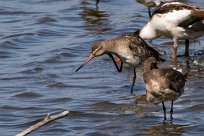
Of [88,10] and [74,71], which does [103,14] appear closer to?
[88,10]

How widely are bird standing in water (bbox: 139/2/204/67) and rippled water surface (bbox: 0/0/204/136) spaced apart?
0.52 m

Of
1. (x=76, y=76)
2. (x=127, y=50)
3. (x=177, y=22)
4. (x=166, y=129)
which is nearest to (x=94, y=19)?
(x=177, y=22)

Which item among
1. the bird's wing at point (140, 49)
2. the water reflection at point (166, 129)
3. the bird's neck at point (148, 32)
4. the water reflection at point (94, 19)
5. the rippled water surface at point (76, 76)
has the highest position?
the bird's wing at point (140, 49)

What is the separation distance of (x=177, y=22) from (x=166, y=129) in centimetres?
361

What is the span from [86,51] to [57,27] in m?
2.21

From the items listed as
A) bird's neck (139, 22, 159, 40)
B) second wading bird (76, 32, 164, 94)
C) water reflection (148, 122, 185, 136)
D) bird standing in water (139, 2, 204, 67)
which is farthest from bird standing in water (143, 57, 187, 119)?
bird's neck (139, 22, 159, 40)

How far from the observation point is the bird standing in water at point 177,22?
491 inches

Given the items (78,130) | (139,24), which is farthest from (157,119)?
(139,24)

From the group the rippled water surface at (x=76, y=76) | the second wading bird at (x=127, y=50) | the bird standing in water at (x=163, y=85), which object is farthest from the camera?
the second wading bird at (x=127, y=50)

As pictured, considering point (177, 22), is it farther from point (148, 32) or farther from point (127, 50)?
point (127, 50)

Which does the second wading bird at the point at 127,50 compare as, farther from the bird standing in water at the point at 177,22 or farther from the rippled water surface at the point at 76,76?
the bird standing in water at the point at 177,22

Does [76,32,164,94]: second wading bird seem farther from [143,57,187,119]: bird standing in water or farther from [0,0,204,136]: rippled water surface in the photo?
[143,57,187,119]: bird standing in water

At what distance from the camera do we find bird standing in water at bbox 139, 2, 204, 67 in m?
12.5

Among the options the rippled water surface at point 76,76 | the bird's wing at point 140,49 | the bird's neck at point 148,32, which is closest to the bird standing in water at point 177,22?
the bird's neck at point 148,32
